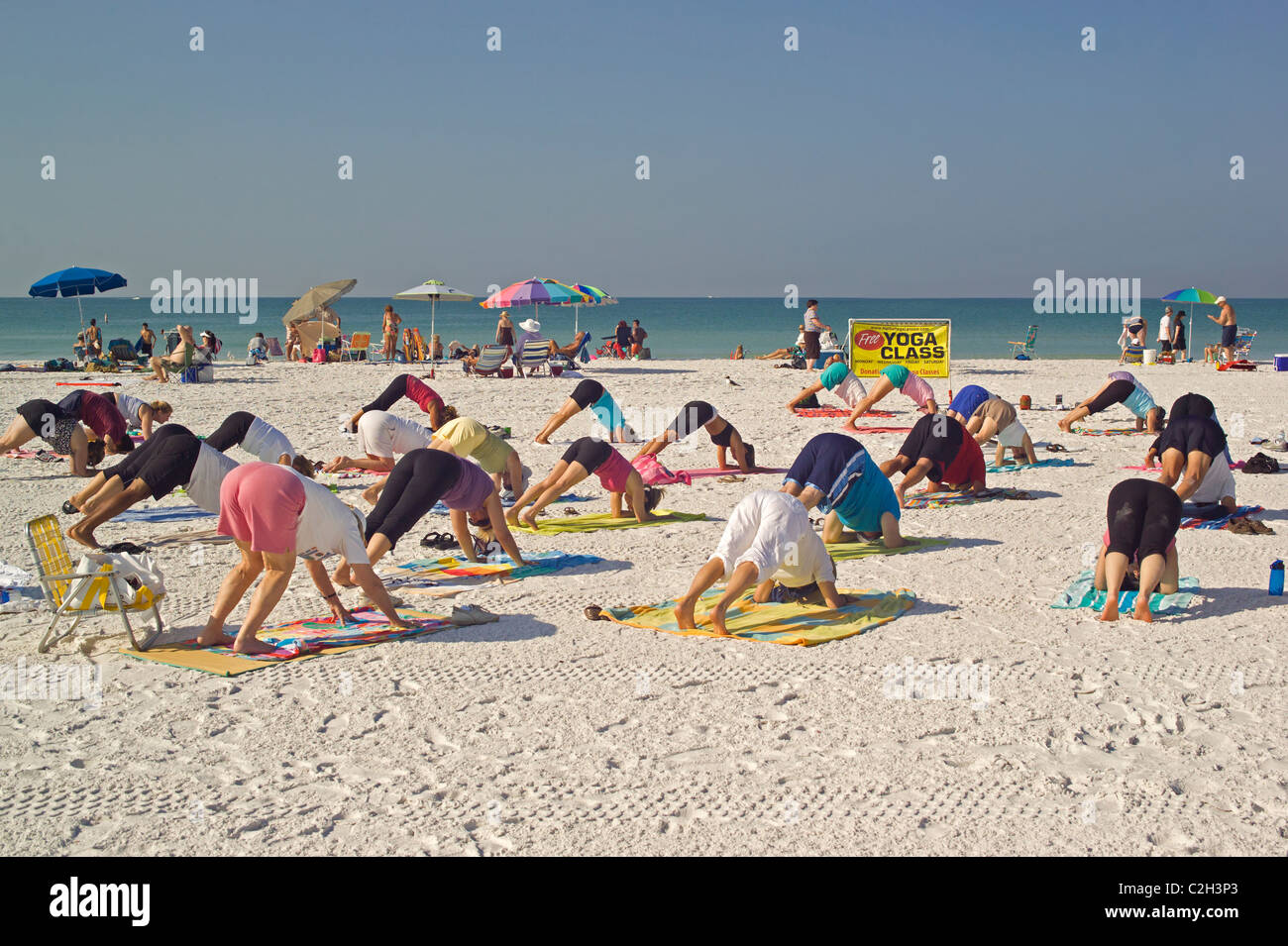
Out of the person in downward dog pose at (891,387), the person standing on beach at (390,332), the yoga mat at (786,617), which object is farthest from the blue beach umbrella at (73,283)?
the yoga mat at (786,617)

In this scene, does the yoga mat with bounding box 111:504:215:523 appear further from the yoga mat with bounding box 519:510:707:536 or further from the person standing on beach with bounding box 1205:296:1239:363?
the person standing on beach with bounding box 1205:296:1239:363

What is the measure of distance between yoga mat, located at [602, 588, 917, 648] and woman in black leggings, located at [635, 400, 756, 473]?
471 cm

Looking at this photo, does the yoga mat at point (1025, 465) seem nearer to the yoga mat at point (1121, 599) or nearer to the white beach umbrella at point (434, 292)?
the yoga mat at point (1121, 599)

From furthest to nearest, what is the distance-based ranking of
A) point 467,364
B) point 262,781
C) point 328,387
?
point 467,364
point 328,387
point 262,781

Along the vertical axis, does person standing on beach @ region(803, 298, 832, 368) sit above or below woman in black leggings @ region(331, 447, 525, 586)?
above

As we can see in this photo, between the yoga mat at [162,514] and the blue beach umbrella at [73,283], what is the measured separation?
14.1 m

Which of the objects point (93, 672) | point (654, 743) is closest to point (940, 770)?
point (654, 743)

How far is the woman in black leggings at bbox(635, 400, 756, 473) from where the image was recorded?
11.9 meters

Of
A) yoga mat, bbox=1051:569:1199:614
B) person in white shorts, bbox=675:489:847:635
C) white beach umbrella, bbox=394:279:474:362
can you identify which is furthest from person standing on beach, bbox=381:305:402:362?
yoga mat, bbox=1051:569:1199:614

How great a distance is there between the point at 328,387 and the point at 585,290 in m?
9.05

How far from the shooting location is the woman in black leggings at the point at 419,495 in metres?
7.12

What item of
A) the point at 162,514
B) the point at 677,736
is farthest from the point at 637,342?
the point at 677,736

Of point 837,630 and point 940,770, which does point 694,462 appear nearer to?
point 837,630
